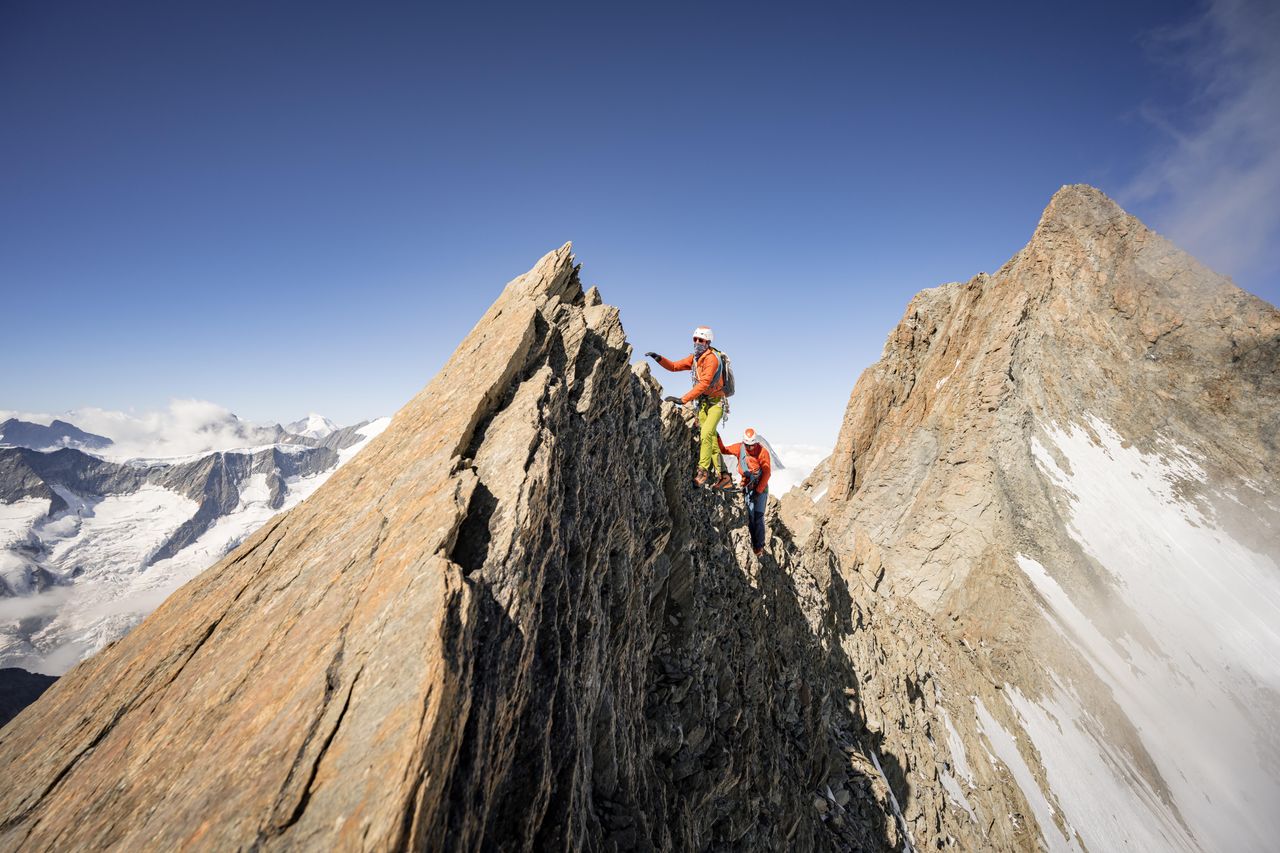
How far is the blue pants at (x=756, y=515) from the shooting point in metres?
18.8

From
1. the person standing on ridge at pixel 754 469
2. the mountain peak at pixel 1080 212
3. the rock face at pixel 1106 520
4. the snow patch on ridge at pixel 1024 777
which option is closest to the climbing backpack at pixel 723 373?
the person standing on ridge at pixel 754 469

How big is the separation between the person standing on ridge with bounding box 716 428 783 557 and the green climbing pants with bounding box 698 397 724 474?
0.34 m


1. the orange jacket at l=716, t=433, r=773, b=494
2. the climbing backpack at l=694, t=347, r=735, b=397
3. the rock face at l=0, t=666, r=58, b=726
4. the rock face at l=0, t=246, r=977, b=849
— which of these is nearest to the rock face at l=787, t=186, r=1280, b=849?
the orange jacket at l=716, t=433, r=773, b=494

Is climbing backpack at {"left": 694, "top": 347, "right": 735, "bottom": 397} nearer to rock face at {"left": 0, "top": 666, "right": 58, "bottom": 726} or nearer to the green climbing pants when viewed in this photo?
the green climbing pants

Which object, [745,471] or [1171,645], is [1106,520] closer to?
[1171,645]

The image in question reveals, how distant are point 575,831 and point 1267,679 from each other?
222 feet

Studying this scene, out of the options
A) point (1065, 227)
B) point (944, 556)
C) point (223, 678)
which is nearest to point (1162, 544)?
point (944, 556)

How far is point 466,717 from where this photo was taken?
568 cm

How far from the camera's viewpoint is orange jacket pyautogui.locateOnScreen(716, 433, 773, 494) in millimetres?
18000

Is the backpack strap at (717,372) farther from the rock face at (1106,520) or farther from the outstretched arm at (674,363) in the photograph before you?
the rock face at (1106,520)

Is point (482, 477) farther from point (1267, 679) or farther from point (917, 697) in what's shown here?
point (1267, 679)

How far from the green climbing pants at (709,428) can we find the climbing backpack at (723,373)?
14.7 inches

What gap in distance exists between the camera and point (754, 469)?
1816cm

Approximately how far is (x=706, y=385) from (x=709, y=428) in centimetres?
172
